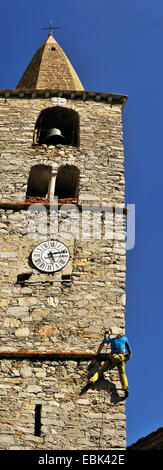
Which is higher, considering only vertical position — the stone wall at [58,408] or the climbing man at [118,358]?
the climbing man at [118,358]

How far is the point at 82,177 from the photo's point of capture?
13.6 metres

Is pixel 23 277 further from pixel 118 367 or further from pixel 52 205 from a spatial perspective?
pixel 118 367

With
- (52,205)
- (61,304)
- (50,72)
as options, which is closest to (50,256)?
(61,304)

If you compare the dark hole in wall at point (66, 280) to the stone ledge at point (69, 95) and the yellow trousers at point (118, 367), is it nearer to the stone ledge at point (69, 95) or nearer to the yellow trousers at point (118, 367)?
the yellow trousers at point (118, 367)

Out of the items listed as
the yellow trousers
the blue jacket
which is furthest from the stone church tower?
the blue jacket

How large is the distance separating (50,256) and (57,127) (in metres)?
5.58

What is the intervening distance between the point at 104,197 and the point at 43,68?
6.83 m

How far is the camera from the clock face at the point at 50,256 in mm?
11742

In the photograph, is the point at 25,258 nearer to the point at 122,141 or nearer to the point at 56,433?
the point at 56,433

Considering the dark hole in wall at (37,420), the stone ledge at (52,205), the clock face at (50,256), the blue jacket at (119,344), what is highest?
the stone ledge at (52,205)

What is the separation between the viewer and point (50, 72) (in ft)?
58.8

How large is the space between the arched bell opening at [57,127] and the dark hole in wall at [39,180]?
1163mm

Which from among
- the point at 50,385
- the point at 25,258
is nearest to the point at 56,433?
the point at 50,385

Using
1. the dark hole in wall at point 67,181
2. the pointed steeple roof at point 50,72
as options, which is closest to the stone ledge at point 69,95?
the pointed steeple roof at point 50,72
